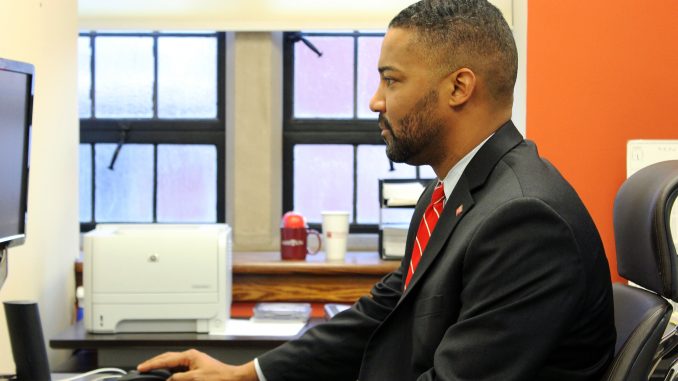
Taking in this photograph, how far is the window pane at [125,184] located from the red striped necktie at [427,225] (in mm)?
2421

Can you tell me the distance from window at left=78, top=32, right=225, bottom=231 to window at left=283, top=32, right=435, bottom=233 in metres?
0.32

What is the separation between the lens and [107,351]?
10.1ft

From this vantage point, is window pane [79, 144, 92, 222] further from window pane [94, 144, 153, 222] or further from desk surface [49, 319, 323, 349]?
desk surface [49, 319, 323, 349]

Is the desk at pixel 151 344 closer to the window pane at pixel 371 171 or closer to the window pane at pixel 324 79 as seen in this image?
the window pane at pixel 371 171

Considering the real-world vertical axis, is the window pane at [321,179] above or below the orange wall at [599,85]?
below

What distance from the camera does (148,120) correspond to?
4.02 m

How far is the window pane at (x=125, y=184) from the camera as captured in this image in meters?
4.04

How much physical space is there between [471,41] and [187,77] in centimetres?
259

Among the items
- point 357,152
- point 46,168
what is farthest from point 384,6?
point 46,168

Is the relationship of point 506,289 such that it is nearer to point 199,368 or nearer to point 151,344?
point 199,368

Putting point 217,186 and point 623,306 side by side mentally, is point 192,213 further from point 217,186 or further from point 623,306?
point 623,306

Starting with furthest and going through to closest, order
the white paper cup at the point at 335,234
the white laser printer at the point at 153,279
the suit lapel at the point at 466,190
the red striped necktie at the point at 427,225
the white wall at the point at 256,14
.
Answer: the white wall at the point at 256,14 → the white paper cup at the point at 335,234 → the white laser printer at the point at 153,279 → the red striped necktie at the point at 427,225 → the suit lapel at the point at 466,190

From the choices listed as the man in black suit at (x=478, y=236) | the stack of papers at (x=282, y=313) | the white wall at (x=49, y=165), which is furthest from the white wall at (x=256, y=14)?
the man in black suit at (x=478, y=236)

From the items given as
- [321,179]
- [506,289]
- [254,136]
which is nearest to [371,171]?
[321,179]
